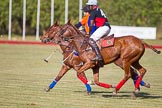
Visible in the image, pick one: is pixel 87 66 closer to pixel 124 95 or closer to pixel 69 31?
pixel 69 31

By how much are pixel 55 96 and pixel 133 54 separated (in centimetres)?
220

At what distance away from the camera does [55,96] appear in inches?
588

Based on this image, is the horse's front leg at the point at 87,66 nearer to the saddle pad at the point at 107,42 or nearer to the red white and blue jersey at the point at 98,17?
the saddle pad at the point at 107,42

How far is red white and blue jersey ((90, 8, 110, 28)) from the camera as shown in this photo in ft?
50.3

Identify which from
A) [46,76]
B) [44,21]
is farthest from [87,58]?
[44,21]

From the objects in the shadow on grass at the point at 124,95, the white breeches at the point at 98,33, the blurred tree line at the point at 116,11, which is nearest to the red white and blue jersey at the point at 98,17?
the white breeches at the point at 98,33

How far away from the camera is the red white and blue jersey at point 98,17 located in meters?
15.3

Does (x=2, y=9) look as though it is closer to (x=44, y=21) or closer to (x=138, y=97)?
(x=44, y=21)

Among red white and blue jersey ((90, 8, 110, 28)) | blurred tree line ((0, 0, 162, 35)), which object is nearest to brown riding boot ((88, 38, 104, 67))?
red white and blue jersey ((90, 8, 110, 28))

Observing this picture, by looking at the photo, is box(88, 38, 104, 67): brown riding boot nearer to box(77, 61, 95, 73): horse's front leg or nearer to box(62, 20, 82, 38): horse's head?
box(77, 61, 95, 73): horse's front leg

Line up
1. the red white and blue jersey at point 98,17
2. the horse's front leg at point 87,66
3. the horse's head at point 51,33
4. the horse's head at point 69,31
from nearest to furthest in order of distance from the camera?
1. the horse's front leg at point 87,66
2. the red white and blue jersey at point 98,17
3. the horse's head at point 69,31
4. the horse's head at point 51,33

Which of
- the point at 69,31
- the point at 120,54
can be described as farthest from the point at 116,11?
the point at 120,54

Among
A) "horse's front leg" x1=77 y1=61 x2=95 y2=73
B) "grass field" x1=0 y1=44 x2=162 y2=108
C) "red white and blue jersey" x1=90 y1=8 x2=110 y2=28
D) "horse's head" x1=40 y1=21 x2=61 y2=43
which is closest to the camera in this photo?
"grass field" x1=0 y1=44 x2=162 y2=108

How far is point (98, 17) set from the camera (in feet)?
50.6
